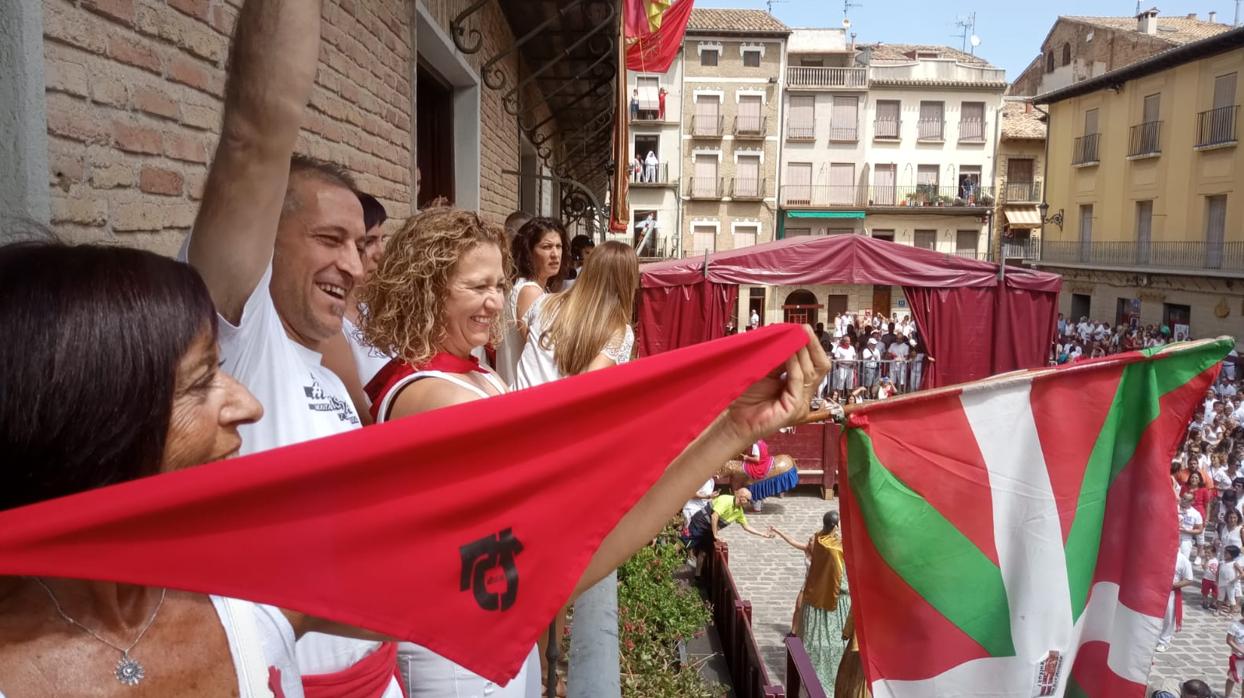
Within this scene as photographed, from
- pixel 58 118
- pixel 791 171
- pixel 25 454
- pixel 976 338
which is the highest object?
pixel 791 171

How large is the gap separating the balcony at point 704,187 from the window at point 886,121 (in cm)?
875

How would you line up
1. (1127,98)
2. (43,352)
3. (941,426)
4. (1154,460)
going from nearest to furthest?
(43,352), (941,426), (1154,460), (1127,98)

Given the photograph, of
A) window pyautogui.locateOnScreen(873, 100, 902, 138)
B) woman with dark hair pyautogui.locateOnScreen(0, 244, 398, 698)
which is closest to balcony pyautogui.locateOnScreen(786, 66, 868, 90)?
window pyautogui.locateOnScreen(873, 100, 902, 138)

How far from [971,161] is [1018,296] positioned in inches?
1290

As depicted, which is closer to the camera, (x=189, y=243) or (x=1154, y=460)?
(x=189, y=243)

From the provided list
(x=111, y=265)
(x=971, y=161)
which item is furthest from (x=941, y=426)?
(x=971, y=161)

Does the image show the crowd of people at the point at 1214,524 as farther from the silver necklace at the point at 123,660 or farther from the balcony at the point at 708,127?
the balcony at the point at 708,127

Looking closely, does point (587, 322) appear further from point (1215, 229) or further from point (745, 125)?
point (745, 125)

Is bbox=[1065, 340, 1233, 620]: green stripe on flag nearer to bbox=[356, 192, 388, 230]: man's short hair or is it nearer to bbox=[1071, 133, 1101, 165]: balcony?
bbox=[356, 192, 388, 230]: man's short hair

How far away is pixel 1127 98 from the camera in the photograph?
3253cm

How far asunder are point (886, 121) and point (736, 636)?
40.0 meters

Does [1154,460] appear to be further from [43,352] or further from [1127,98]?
[1127,98]

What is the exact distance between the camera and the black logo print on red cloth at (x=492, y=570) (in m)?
1.26

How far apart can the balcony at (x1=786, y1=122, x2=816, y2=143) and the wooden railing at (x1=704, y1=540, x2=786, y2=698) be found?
36.5 m
